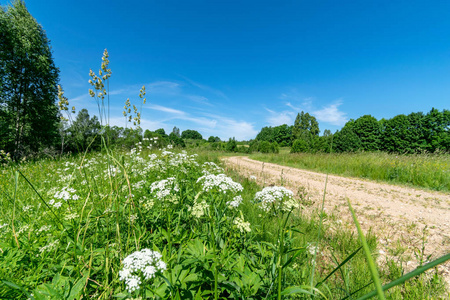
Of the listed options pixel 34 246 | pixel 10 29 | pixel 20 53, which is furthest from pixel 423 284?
pixel 10 29

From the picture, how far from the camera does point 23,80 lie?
1725 cm

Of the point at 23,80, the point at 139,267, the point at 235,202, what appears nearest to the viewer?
the point at 139,267

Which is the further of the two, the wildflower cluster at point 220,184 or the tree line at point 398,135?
the tree line at point 398,135

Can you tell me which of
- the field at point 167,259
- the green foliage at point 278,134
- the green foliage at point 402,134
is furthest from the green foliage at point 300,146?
the green foliage at point 278,134

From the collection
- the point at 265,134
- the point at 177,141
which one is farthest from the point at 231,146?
the point at 265,134

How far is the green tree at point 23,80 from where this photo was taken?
1627 cm

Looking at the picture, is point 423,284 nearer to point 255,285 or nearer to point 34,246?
point 255,285

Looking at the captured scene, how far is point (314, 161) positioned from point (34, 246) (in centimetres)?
1602

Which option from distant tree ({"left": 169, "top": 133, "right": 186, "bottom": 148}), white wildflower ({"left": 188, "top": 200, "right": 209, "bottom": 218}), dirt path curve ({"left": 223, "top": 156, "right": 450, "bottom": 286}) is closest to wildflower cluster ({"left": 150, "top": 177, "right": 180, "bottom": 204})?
white wildflower ({"left": 188, "top": 200, "right": 209, "bottom": 218})

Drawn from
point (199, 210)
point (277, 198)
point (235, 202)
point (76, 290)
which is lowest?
point (76, 290)

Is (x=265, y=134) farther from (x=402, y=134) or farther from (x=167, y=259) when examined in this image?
(x=167, y=259)

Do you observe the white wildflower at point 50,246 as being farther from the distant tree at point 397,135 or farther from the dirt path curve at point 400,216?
the distant tree at point 397,135

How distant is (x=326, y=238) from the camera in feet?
12.0

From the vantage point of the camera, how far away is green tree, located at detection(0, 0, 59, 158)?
53.4 ft
